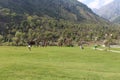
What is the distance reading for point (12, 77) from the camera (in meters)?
29.8

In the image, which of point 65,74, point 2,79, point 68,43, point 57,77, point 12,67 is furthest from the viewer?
point 68,43

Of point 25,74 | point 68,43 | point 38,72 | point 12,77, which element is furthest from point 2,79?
point 68,43

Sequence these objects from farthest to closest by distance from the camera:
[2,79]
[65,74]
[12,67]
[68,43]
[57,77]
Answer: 1. [68,43]
2. [12,67]
3. [65,74]
4. [57,77]
5. [2,79]

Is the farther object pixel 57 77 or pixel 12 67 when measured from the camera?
pixel 12 67

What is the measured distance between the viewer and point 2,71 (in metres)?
32.3

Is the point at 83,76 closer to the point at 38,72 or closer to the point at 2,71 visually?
the point at 38,72

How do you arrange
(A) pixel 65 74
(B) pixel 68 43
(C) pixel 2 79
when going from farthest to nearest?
(B) pixel 68 43 → (A) pixel 65 74 → (C) pixel 2 79

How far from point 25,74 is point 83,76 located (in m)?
6.36

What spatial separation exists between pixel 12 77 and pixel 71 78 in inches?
241

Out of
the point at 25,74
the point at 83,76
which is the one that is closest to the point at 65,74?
the point at 83,76

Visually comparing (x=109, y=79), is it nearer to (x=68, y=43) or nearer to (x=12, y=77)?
(x=12, y=77)

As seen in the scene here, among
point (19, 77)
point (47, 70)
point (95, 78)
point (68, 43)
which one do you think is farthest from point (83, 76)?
point (68, 43)

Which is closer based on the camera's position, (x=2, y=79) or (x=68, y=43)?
(x=2, y=79)

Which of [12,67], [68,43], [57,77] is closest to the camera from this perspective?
[57,77]
